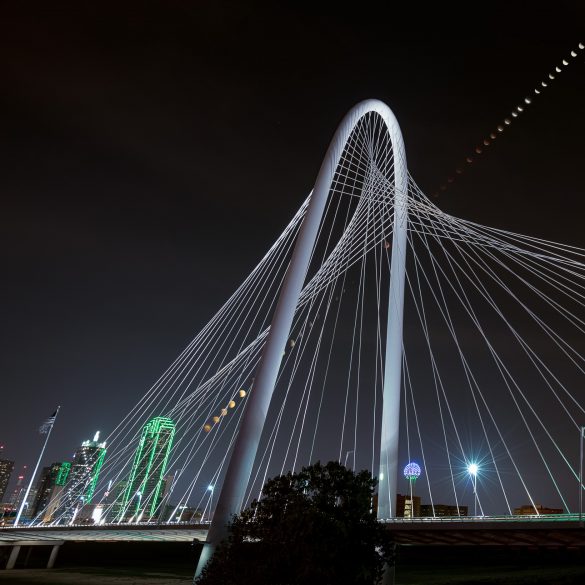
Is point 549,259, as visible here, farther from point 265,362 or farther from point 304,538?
point 304,538

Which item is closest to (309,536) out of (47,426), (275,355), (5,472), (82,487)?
(275,355)

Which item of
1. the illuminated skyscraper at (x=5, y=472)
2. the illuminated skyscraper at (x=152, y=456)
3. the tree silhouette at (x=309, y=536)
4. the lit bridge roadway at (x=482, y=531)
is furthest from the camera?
the illuminated skyscraper at (x=5, y=472)

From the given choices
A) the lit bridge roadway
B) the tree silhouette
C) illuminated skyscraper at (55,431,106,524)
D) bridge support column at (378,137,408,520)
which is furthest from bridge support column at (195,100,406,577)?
illuminated skyscraper at (55,431,106,524)

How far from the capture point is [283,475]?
1345cm

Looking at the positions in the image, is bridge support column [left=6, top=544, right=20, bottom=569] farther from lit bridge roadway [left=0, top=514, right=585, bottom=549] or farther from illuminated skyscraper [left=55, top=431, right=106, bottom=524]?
lit bridge roadway [left=0, top=514, right=585, bottom=549]

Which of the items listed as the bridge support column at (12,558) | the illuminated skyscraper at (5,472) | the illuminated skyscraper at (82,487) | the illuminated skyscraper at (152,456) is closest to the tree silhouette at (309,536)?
the illuminated skyscraper at (152,456)

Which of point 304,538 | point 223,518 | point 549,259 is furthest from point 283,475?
point 549,259

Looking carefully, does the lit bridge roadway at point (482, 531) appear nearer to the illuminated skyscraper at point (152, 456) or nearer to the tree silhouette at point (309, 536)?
the tree silhouette at point (309, 536)

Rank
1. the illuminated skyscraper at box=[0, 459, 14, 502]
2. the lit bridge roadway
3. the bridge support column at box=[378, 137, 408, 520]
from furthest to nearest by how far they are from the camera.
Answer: the illuminated skyscraper at box=[0, 459, 14, 502] → the bridge support column at box=[378, 137, 408, 520] → the lit bridge roadway

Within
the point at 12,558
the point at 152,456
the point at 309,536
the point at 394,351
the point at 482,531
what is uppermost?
the point at 394,351

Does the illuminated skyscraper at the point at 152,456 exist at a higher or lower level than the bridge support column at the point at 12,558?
higher

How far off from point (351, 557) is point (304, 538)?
4.43 ft

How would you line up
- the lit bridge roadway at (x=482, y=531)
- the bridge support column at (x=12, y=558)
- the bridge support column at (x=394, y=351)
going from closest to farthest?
1. the lit bridge roadway at (x=482, y=531)
2. the bridge support column at (x=394, y=351)
3. the bridge support column at (x=12, y=558)

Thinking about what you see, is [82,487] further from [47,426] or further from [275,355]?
[275,355]
